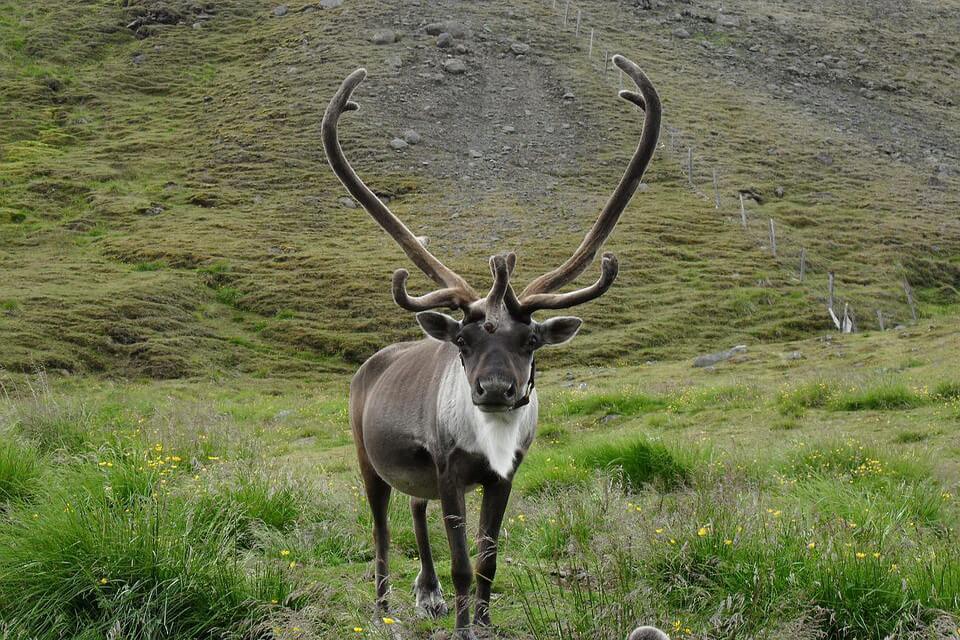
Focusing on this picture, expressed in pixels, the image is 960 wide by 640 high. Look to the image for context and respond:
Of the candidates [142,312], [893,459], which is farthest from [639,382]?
[142,312]

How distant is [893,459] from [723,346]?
83.5 ft

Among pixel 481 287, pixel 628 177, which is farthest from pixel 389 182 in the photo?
pixel 628 177

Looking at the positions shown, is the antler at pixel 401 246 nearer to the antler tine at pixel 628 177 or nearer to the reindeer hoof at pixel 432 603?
the antler tine at pixel 628 177

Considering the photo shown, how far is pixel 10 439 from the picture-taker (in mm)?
8547

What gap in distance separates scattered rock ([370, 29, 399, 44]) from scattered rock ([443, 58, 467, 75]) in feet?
20.0

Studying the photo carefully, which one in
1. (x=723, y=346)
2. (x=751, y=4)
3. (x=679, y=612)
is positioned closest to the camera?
(x=679, y=612)

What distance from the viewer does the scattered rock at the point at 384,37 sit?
7244 cm

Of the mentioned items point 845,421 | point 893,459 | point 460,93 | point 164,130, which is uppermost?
point 893,459

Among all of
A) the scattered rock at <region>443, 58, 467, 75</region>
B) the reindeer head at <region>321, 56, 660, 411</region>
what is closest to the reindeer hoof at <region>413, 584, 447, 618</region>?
the reindeer head at <region>321, 56, 660, 411</region>

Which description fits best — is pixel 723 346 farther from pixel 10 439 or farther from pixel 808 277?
pixel 10 439

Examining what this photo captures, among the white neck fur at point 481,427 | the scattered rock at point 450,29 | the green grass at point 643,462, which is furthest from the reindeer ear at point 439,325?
the scattered rock at point 450,29

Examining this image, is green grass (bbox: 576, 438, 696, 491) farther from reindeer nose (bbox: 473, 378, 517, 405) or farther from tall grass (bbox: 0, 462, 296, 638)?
tall grass (bbox: 0, 462, 296, 638)

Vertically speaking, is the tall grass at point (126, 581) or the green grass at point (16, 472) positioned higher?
the tall grass at point (126, 581)

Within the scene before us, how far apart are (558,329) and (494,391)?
2.98 ft
